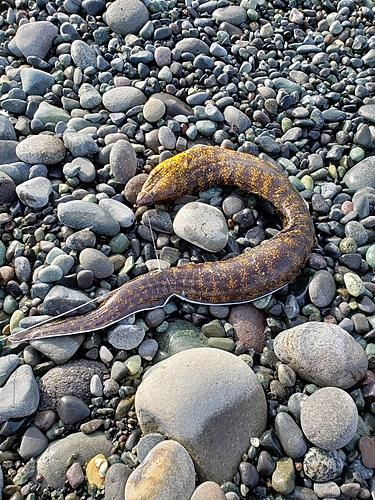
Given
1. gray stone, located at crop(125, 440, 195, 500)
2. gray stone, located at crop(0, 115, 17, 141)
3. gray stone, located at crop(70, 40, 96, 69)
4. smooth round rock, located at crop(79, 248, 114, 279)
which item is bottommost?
gray stone, located at crop(125, 440, 195, 500)

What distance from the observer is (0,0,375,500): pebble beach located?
12.3 feet

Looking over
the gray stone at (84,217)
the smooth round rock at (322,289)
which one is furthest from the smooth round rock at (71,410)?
the smooth round rock at (322,289)

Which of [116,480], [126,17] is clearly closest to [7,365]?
[116,480]

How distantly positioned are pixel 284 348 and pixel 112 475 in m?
1.83

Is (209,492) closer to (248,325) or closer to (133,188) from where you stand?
(248,325)

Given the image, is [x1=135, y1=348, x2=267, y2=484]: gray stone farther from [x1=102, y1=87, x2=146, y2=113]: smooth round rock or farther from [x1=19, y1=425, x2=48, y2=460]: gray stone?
[x1=102, y1=87, x2=146, y2=113]: smooth round rock

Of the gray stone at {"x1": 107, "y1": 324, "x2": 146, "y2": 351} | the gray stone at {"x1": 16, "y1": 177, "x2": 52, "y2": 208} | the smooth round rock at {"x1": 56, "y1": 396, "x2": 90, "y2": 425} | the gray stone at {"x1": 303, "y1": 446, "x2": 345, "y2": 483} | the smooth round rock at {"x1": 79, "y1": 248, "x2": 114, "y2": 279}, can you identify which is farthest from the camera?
the gray stone at {"x1": 16, "y1": 177, "x2": 52, "y2": 208}

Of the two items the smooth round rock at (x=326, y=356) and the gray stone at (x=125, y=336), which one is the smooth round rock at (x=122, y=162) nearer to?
the gray stone at (x=125, y=336)

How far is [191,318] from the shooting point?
473 cm

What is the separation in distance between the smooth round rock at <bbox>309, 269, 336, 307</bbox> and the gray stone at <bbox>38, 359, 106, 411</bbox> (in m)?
2.24

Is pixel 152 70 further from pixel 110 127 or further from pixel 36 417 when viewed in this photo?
pixel 36 417

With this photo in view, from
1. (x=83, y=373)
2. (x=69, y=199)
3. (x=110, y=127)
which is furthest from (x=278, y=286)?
(x=110, y=127)

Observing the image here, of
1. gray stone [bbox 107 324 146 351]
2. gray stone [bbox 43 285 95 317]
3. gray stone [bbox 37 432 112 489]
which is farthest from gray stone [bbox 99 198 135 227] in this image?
gray stone [bbox 37 432 112 489]

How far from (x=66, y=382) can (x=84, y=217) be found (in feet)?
5.66
